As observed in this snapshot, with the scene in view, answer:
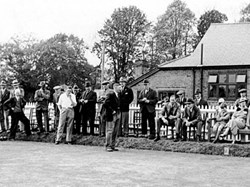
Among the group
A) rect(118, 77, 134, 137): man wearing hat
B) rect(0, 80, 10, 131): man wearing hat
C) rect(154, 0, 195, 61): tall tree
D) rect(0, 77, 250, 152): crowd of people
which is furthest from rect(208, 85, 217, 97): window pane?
rect(154, 0, 195, 61): tall tree

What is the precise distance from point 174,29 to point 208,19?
6.04 metres

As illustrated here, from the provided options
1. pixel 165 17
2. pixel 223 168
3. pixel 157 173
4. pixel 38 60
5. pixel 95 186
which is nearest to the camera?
pixel 95 186

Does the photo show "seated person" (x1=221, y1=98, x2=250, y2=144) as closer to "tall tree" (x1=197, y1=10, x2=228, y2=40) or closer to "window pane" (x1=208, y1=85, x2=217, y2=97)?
"window pane" (x1=208, y1=85, x2=217, y2=97)

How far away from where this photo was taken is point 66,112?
1497 cm

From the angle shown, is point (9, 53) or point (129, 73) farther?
point (9, 53)

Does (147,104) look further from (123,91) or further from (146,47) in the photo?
(146,47)

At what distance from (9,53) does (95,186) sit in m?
65.5

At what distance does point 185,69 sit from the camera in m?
33.1

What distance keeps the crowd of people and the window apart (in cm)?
1580

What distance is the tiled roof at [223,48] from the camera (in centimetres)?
3189

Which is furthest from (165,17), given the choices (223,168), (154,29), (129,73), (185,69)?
(223,168)

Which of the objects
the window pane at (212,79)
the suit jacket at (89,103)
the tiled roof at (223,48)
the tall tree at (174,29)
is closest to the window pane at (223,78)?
the window pane at (212,79)

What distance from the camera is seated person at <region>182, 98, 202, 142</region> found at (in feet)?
44.3

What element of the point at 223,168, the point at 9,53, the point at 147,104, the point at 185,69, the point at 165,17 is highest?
the point at 165,17
